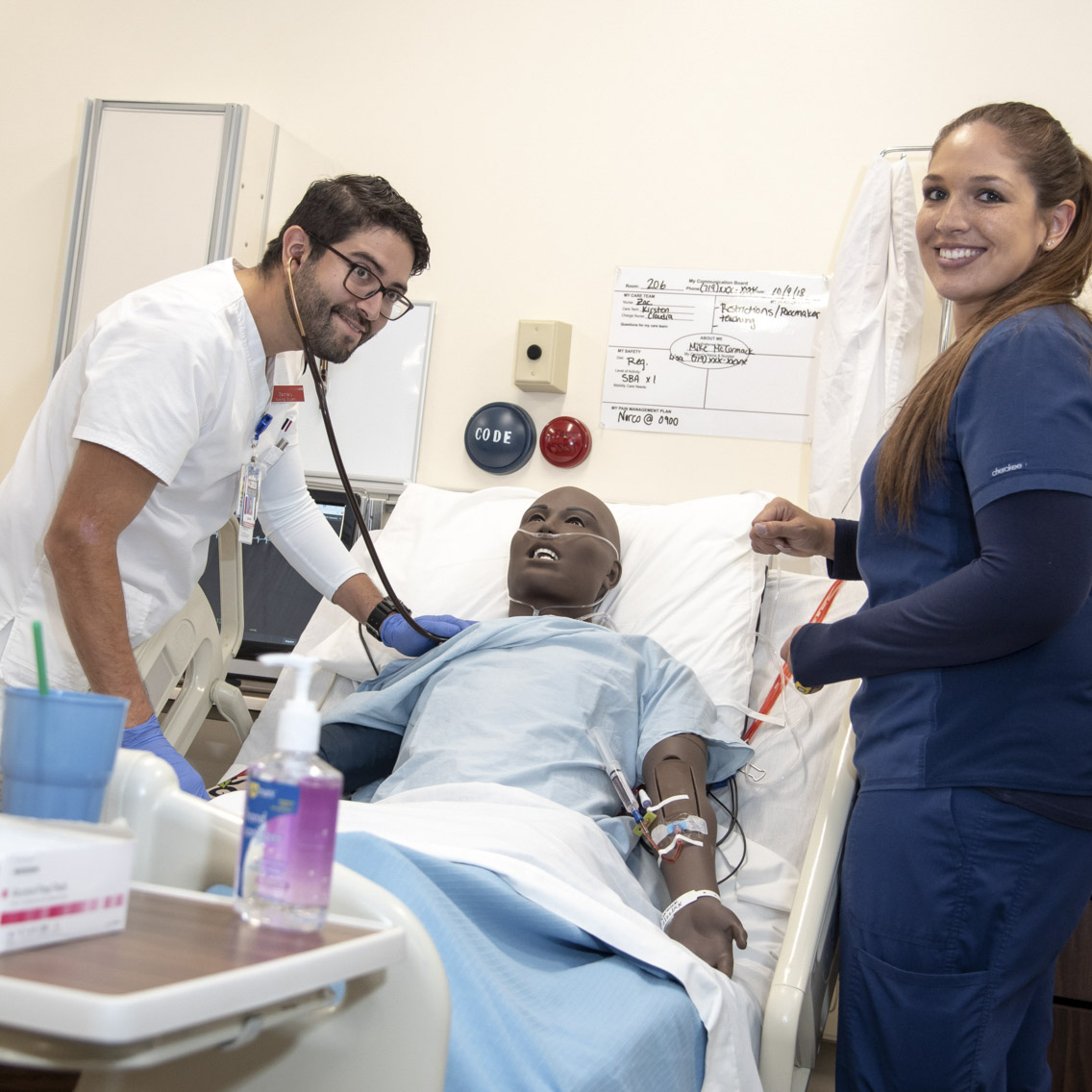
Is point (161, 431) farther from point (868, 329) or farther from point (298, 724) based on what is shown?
point (868, 329)

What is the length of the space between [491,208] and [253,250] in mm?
612

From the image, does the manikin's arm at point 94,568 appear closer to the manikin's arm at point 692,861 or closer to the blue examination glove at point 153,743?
the blue examination glove at point 153,743

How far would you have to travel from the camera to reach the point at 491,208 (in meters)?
2.69

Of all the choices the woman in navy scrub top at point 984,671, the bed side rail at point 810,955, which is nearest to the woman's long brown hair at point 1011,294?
the woman in navy scrub top at point 984,671

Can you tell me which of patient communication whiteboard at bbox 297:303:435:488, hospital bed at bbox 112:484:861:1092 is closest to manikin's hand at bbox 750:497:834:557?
hospital bed at bbox 112:484:861:1092

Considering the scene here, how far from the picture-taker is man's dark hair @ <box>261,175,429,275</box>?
1788mm

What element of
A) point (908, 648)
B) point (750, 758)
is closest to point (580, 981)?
point (908, 648)

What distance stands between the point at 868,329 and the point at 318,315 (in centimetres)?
118

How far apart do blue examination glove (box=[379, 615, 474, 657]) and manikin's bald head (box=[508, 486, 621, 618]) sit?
0.51ft

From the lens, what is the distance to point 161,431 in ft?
5.07

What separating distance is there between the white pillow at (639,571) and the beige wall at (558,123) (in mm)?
208

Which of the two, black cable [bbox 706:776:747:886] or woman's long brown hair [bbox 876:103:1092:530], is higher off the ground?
woman's long brown hair [bbox 876:103:1092:530]

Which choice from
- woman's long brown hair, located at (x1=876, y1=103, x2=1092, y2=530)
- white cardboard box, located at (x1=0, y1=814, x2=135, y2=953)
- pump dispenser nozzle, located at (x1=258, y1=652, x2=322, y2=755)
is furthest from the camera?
woman's long brown hair, located at (x1=876, y1=103, x2=1092, y2=530)

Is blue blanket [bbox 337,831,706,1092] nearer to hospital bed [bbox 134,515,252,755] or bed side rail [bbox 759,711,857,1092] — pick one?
bed side rail [bbox 759,711,857,1092]
